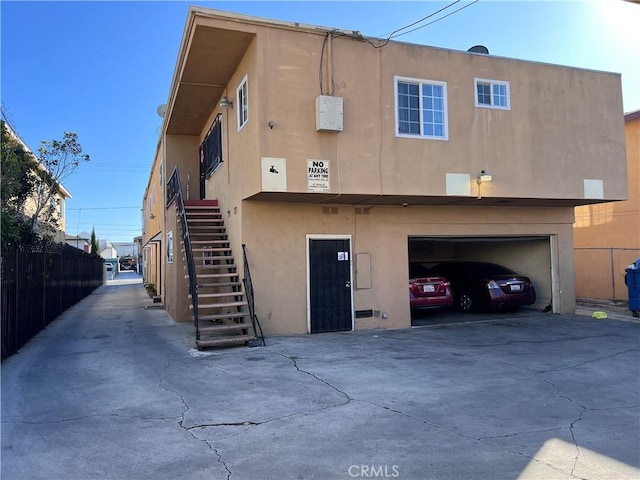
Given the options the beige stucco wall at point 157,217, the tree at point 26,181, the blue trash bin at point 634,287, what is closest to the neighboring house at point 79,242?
the beige stucco wall at point 157,217

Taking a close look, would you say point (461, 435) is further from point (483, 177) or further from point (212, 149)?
point (212, 149)

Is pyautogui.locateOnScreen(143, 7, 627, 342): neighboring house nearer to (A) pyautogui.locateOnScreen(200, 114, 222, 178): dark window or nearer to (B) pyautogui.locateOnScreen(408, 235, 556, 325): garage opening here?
(A) pyautogui.locateOnScreen(200, 114, 222, 178): dark window

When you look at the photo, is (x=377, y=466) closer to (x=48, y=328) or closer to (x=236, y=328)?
(x=236, y=328)

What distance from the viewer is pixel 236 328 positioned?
8.84 m

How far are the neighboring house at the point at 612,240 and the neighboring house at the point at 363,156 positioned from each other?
4840 mm

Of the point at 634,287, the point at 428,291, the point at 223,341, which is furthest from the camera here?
the point at 634,287

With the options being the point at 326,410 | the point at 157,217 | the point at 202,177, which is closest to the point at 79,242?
the point at 157,217

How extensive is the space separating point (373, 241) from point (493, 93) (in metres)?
4.34

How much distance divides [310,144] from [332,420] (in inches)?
224

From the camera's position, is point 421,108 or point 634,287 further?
point 634,287

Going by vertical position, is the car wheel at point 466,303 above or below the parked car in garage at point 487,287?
below

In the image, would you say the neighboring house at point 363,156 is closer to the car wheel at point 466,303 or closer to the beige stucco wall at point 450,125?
the beige stucco wall at point 450,125

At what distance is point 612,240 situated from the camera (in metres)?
16.9

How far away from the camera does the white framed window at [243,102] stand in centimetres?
981
